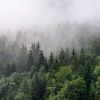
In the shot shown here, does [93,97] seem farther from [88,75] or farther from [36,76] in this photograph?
[36,76]

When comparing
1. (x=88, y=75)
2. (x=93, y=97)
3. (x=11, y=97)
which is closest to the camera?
(x=93, y=97)

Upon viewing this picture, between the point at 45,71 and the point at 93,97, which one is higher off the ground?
the point at 45,71

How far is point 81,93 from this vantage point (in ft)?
522

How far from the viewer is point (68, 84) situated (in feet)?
527

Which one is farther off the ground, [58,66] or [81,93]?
[58,66]

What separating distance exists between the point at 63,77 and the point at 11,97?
2864 cm

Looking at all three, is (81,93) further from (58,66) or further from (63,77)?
(58,66)

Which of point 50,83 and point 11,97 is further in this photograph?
point 11,97

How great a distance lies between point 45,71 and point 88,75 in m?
29.1

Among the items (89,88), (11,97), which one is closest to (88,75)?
(89,88)

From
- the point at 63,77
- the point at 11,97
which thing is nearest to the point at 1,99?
the point at 11,97

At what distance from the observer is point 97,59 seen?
195 meters

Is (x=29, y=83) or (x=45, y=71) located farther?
(x=45, y=71)

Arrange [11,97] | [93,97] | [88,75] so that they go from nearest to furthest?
[93,97]
[88,75]
[11,97]
